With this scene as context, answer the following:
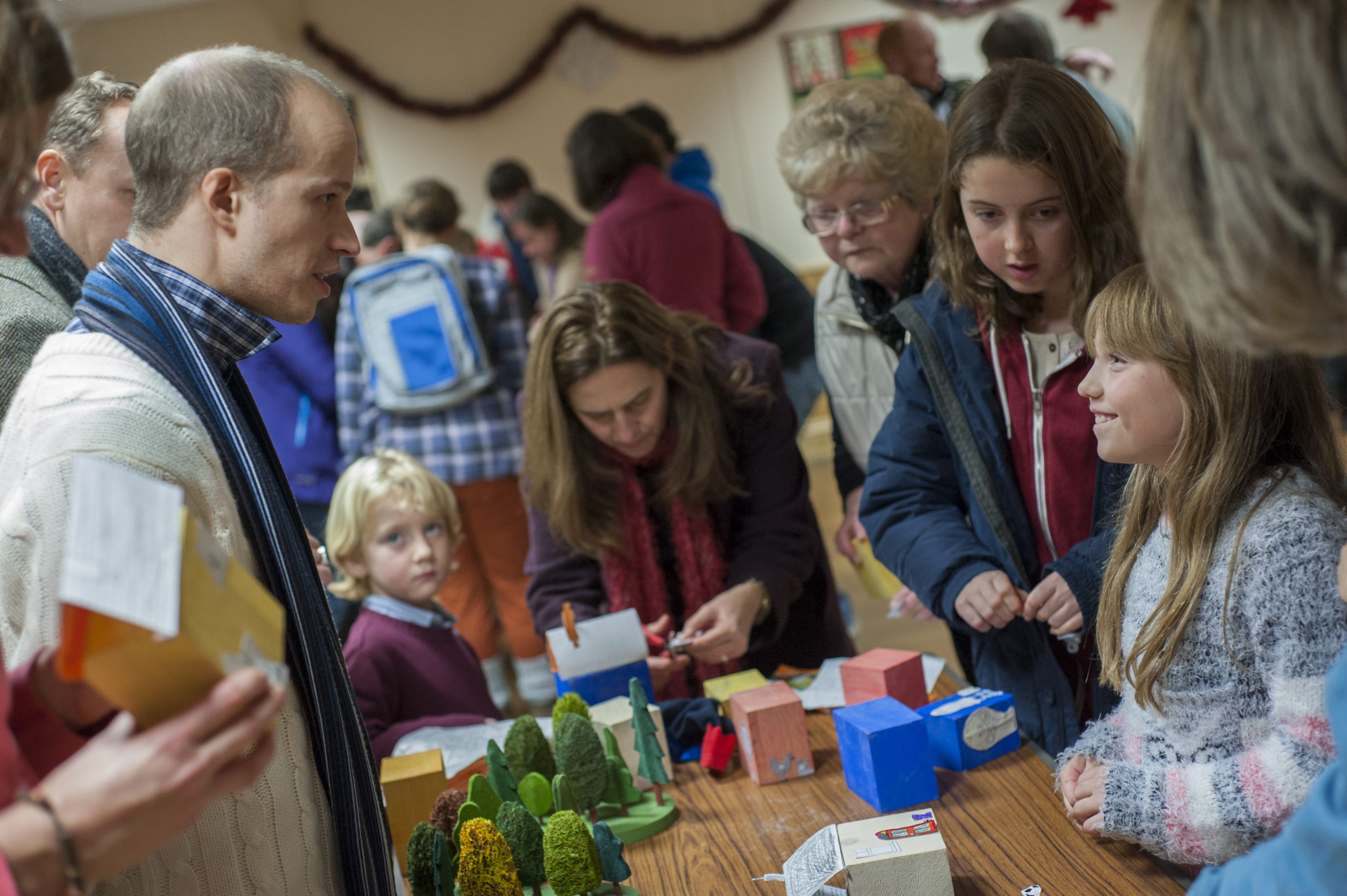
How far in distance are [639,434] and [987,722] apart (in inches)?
34.6

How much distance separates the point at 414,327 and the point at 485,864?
86.6 inches

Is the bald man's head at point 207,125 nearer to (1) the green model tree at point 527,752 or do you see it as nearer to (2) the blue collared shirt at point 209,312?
(2) the blue collared shirt at point 209,312

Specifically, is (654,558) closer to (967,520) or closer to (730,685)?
(730,685)

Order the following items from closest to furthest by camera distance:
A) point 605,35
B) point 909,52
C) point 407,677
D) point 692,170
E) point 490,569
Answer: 1. point 407,677
2. point 490,569
3. point 909,52
4. point 692,170
5. point 605,35

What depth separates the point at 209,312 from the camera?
4.19 ft

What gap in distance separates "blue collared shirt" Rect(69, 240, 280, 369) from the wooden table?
0.87 metres

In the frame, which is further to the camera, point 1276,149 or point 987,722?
point 987,722

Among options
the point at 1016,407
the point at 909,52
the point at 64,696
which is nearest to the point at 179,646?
the point at 64,696

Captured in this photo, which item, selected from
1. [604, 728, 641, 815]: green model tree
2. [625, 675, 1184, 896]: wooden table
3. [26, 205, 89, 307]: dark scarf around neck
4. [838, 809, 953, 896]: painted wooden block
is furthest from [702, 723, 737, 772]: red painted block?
[26, 205, 89, 307]: dark scarf around neck

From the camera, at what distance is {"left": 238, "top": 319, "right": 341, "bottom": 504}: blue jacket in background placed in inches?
135

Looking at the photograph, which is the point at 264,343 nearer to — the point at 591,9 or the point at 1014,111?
the point at 1014,111

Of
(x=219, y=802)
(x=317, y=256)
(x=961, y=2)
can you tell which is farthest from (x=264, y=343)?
(x=961, y=2)

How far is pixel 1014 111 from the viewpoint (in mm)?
1632

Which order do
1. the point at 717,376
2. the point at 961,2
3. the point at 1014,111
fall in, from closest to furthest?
1. the point at 1014,111
2. the point at 717,376
3. the point at 961,2
